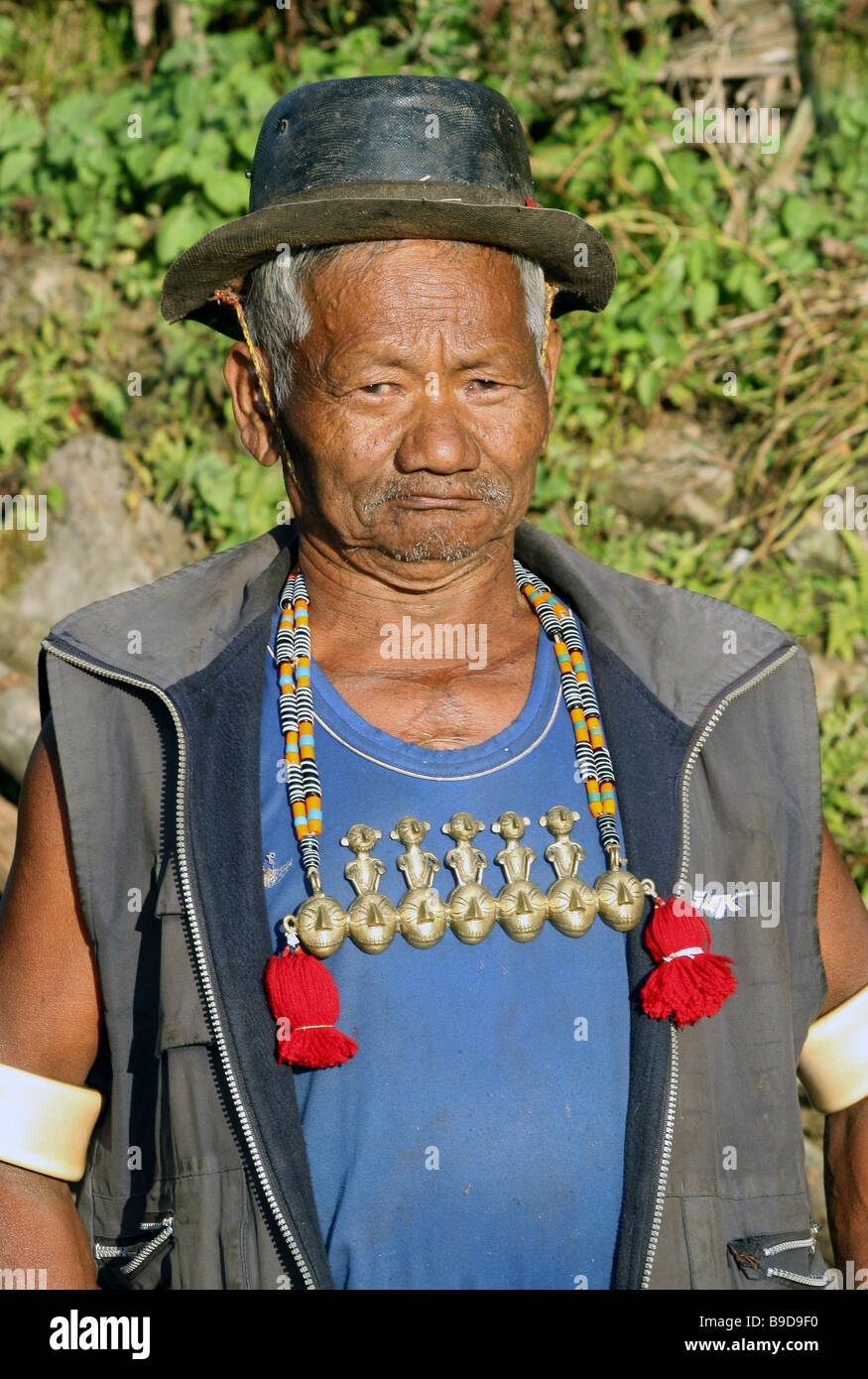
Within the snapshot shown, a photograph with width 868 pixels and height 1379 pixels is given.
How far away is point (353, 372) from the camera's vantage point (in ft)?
7.85

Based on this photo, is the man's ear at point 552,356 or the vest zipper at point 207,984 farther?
the man's ear at point 552,356

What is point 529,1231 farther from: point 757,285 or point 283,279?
point 757,285

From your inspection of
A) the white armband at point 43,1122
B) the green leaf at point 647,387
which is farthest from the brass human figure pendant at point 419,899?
the green leaf at point 647,387

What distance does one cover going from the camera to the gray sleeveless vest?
2.23m

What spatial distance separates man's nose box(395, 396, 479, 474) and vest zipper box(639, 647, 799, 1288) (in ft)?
1.93

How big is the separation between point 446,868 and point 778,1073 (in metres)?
0.67

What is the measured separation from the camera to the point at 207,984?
224cm

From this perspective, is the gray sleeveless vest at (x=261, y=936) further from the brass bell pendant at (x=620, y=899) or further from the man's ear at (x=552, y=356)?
the man's ear at (x=552, y=356)

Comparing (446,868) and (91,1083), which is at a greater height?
(446,868)

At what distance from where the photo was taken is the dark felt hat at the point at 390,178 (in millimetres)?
2361

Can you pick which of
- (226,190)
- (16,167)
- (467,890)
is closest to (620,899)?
(467,890)

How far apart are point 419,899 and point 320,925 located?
0.16 meters

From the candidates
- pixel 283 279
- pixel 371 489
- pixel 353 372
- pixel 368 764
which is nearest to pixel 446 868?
pixel 368 764

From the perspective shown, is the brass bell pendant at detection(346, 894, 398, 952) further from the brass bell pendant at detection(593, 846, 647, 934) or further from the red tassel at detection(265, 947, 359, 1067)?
the brass bell pendant at detection(593, 846, 647, 934)
